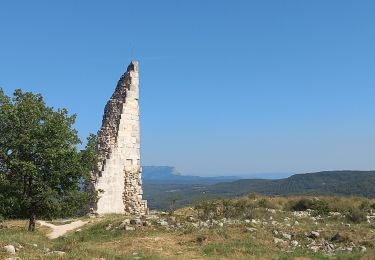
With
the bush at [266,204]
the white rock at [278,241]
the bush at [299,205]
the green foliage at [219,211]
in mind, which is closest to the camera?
the white rock at [278,241]

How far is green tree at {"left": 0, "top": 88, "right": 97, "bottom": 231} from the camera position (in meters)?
21.0

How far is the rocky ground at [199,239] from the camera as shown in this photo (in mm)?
15812

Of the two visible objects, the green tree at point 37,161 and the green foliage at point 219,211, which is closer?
the green tree at point 37,161

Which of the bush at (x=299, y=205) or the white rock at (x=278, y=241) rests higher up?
the bush at (x=299, y=205)

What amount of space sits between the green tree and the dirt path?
0.96 meters

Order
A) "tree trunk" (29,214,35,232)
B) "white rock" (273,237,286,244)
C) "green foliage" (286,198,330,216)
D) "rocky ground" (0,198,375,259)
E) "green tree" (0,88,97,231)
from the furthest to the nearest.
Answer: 1. "green foliage" (286,198,330,216)
2. "tree trunk" (29,214,35,232)
3. "green tree" (0,88,97,231)
4. "white rock" (273,237,286,244)
5. "rocky ground" (0,198,375,259)

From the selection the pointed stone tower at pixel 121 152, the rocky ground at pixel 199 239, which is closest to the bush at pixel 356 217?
the rocky ground at pixel 199 239

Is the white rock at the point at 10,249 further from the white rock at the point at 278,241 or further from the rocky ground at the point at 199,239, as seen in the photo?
the white rock at the point at 278,241

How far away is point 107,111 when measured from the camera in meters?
30.2

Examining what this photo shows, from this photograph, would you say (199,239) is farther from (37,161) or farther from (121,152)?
(121,152)

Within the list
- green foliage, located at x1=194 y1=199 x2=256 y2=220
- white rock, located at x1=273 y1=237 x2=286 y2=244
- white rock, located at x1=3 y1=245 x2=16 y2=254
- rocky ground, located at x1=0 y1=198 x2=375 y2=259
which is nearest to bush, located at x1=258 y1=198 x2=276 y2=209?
green foliage, located at x1=194 y1=199 x2=256 y2=220

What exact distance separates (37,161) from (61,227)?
457cm

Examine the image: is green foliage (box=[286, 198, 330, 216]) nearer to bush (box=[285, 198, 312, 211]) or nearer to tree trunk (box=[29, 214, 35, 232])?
bush (box=[285, 198, 312, 211])

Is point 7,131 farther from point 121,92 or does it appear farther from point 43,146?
point 121,92
